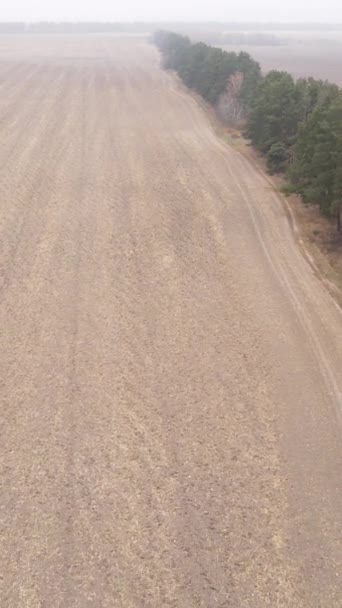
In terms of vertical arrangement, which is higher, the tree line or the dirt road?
the tree line

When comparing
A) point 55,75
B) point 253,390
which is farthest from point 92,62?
point 253,390

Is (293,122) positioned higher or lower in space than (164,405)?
higher

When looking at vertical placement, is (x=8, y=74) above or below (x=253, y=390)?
above

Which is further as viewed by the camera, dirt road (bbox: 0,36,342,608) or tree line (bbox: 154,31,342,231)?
tree line (bbox: 154,31,342,231)

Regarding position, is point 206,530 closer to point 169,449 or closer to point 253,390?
point 169,449

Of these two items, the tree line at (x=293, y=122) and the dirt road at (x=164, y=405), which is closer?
the dirt road at (x=164, y=405)
